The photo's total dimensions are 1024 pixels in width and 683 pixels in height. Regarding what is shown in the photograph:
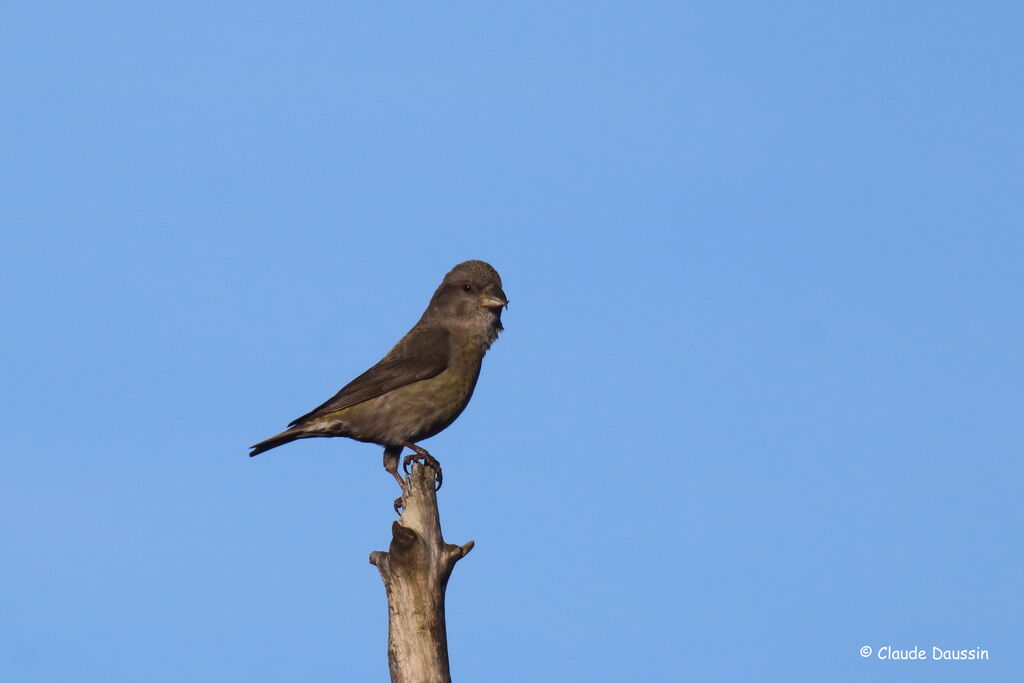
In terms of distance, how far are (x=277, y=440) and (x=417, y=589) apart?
332 cm

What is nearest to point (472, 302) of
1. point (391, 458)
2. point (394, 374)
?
point (394, 374)

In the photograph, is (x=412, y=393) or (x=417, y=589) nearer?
(x=417, y=589)

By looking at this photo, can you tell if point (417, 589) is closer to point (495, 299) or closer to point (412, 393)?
point (412, 393)

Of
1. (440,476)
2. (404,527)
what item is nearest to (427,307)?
(440,476)

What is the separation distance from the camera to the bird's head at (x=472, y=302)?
12312 mm

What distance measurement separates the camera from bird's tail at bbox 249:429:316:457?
1152 centimetres

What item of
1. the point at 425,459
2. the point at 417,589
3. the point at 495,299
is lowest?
the point at 417,589

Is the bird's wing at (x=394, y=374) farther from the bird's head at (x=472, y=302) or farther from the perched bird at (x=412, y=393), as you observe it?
the bird's head at (x=472, y=302)

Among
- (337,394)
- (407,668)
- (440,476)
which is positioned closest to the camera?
(407,668)

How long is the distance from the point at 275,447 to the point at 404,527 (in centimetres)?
321

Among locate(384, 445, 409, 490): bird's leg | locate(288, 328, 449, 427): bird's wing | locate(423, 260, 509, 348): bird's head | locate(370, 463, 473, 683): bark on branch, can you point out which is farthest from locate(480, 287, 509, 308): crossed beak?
locate(370, 463, 473, 683): bark on branch

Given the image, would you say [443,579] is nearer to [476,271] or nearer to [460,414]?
[460,414]

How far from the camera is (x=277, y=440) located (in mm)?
11547

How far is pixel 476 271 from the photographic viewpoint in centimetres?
1259
